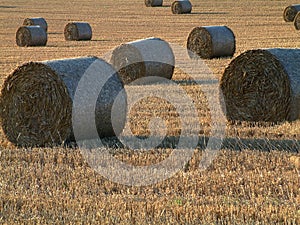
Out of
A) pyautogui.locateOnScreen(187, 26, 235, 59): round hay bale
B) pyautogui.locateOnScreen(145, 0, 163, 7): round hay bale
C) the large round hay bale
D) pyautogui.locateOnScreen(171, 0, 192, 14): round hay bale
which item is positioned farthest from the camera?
pyautogui.locateOnScreen(145, 0, 163, 7): round hay bale

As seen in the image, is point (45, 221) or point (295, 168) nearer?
point (45, 221)

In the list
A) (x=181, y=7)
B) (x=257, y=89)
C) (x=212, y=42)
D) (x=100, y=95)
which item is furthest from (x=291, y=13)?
(x=100, y=95)

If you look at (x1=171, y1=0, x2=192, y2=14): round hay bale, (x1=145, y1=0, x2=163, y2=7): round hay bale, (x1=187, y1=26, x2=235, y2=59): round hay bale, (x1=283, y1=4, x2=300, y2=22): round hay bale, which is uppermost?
(x1=187, y1=26, x2=235, y2=59): round hay bale

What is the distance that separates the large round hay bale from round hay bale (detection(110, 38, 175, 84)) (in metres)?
4.21

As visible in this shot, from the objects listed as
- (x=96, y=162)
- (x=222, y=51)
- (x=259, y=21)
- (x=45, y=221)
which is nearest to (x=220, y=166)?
(x=96, y=162)

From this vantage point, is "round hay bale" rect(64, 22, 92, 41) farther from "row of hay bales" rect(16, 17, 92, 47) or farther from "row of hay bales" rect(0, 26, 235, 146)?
"row of hay bales" rect(0, 26, 235, 146)

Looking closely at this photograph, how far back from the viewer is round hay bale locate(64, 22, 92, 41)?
26.6 metres

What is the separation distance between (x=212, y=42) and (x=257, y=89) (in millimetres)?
8582

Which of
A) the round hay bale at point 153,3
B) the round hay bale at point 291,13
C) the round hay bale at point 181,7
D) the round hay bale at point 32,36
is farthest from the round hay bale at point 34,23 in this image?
the round hay bale at point 153,3

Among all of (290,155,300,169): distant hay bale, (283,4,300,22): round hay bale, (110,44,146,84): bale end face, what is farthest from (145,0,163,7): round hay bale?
(290,155,300,169): distant hay bale

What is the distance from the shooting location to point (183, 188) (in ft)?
22.8

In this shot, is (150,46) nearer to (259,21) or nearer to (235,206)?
(235,206)

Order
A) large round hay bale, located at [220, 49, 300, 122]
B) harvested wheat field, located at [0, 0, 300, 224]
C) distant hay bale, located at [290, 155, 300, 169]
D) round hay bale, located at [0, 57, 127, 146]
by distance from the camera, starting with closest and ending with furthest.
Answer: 1. harvested wheat field, located at [0, 0, 300, 224]
2. distant hay bale, located at [290, 155, 300, 169]
3. round hay bale, located at [0, 57, 127, 146]
4. large round hay bale, located at [220, 49, 300, 122]

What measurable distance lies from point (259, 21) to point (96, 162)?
87.3 ft
